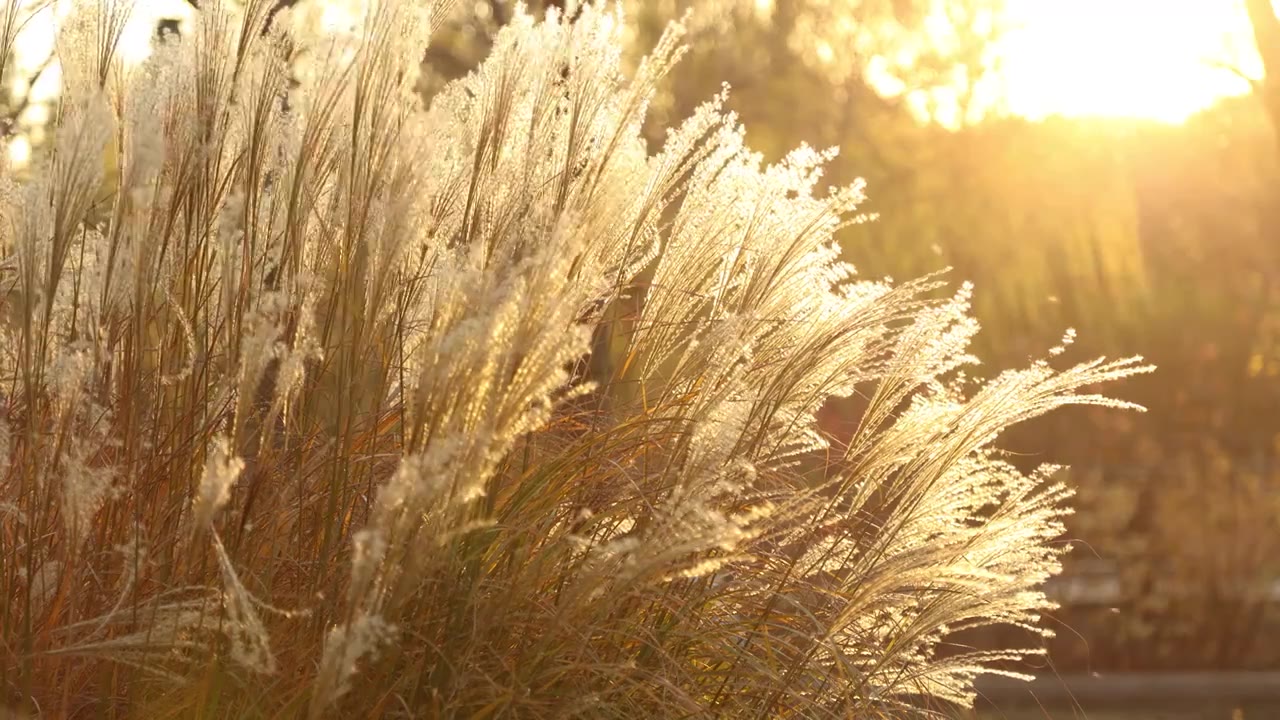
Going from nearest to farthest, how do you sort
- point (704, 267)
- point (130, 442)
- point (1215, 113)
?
point (130, 442)
point (704, 267)
point (1215, 113)

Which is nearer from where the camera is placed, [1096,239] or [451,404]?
[451,404]

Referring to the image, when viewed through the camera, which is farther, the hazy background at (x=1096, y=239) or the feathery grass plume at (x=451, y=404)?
the hazy background at (x=1096, y=239)

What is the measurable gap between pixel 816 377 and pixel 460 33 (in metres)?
7.06

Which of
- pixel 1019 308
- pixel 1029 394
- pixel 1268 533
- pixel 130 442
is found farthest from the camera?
pixel 1019 308

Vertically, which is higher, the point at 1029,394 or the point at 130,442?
the point at 1029,394

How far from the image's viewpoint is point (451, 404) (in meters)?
1.79

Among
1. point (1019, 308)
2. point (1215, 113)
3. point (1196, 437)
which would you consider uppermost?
point (1215, 113)

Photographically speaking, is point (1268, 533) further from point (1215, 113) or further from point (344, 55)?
point (344, 55)

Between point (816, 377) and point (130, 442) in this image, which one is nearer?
point (130, 442)

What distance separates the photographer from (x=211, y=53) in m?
2.37

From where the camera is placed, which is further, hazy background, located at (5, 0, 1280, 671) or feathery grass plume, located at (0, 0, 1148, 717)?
hazy background, located at (5, 0, 1280, 671)

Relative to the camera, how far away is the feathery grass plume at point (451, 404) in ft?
6.61

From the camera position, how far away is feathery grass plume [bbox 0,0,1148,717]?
2014 mm

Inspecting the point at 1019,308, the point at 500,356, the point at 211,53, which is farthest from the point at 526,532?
the point at 1019,308
